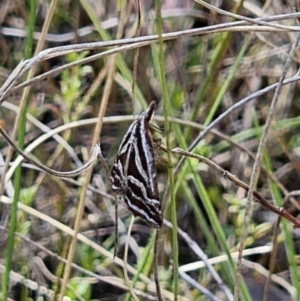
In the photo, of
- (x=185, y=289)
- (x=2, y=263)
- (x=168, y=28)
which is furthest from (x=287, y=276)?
(x=168, y=28)

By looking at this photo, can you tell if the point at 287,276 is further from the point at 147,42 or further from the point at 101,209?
the point at 147,42

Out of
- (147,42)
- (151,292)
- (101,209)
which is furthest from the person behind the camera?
(101,209)

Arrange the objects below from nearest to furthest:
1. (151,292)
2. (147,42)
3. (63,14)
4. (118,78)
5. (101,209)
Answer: (147,42) < (151,292) < (101,209) < (118,78) < (63,14)

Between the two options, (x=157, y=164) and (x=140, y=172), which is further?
(x=157, y=164)

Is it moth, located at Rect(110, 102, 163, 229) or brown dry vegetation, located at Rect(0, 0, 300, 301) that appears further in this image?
brown dry vegetation, located at Rect(0, 0, 300, 301)
